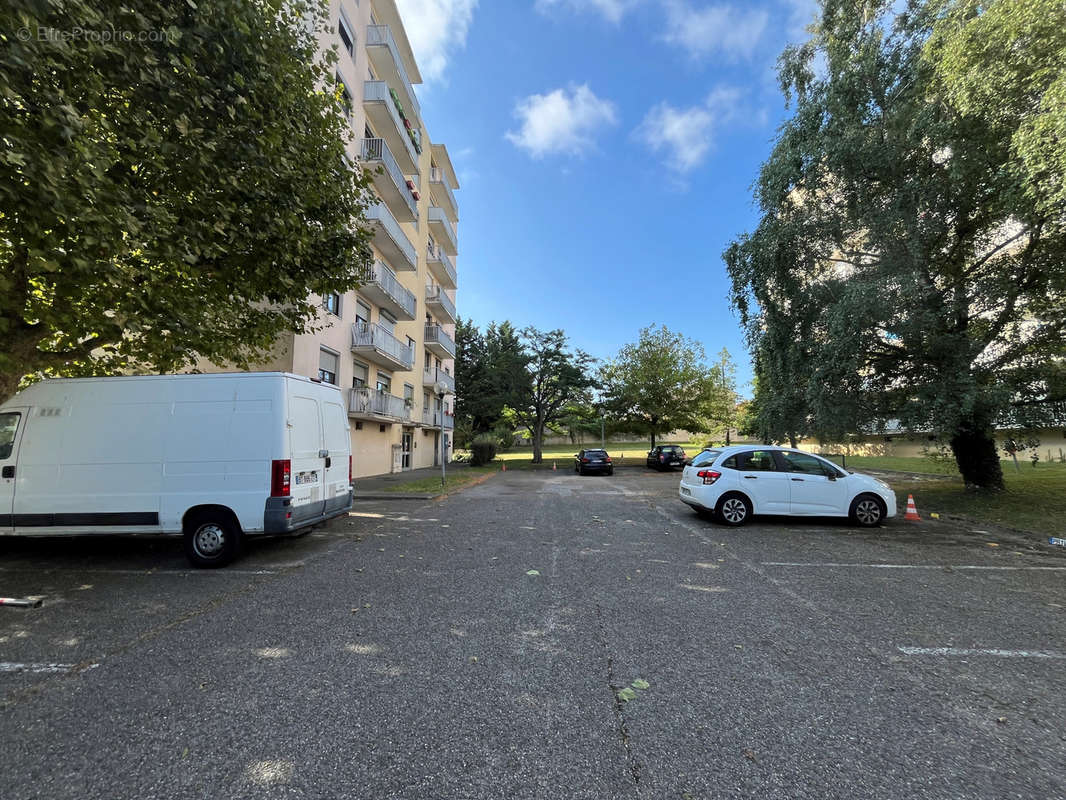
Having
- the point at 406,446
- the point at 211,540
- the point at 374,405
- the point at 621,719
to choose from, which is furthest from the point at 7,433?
the point at 406,446

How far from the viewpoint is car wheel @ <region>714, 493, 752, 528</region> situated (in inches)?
335

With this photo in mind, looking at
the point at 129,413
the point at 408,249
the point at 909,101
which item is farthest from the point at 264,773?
the point at 408,249

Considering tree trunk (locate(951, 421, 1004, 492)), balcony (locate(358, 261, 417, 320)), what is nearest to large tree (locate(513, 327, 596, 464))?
balcony (locate(358, 261, 417, 320))

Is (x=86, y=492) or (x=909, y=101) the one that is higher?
(x=909, y=101)

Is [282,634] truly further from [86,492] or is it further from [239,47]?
[239,47]

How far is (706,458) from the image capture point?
9.13m

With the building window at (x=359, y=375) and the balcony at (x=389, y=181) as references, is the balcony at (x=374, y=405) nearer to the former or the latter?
the building window at (x=359, y=375)

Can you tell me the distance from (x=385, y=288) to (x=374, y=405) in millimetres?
5067

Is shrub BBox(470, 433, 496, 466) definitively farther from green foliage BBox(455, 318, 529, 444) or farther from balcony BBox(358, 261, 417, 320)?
balcony BBox(358, 261, 417, 320)

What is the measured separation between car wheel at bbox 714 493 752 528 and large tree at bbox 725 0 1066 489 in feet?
13.6

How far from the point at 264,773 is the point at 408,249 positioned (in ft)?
72.9

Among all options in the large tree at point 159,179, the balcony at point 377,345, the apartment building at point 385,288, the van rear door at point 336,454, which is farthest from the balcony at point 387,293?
the van rear door at point 336,454

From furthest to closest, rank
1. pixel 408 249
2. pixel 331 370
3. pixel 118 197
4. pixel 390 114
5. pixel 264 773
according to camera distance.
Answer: pixel 408 249 < pixel 390 114 < pixel 331 370 < pixel 118 197 < pixel 264 773

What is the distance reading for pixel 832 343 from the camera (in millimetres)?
10414
